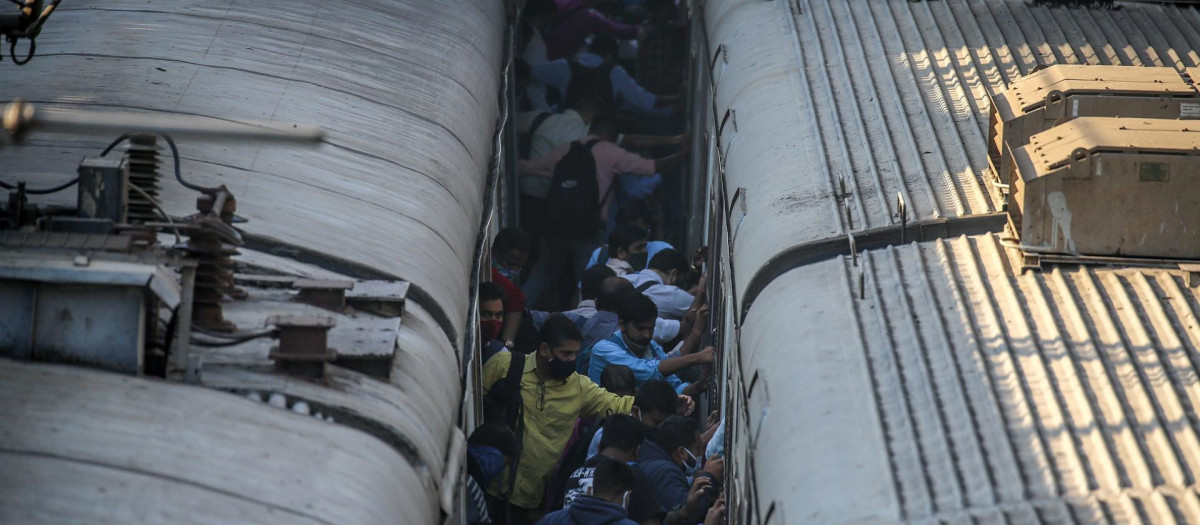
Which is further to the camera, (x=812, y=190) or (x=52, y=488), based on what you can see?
(x=812, y=190)

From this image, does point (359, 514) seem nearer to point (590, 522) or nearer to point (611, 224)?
point (590, 522)

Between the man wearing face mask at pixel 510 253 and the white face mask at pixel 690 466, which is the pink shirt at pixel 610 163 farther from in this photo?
the white face mask at pixel 690 466

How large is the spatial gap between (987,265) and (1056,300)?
0.34 metres

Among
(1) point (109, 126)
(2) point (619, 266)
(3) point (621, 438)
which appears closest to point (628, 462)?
(3) point (621, 438)

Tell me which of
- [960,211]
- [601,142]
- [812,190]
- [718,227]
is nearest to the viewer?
[960,211]

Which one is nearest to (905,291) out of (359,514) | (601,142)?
(359,514)

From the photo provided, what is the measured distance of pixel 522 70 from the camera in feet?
35.1

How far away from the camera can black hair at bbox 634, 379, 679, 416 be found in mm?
6336

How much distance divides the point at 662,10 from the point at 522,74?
6.90ft

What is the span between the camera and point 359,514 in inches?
144

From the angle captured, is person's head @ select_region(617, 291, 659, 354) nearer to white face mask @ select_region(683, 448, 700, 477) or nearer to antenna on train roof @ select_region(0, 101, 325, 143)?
white face mask @ select_region(683, 448, 700, 477)

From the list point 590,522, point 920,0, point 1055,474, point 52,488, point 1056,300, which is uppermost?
point 920,0

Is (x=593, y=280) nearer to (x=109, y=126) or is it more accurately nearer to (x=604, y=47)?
(x=604, y=47)

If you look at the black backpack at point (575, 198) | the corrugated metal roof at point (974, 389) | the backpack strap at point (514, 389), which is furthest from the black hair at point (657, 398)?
the black backpack at point (575, 198)
